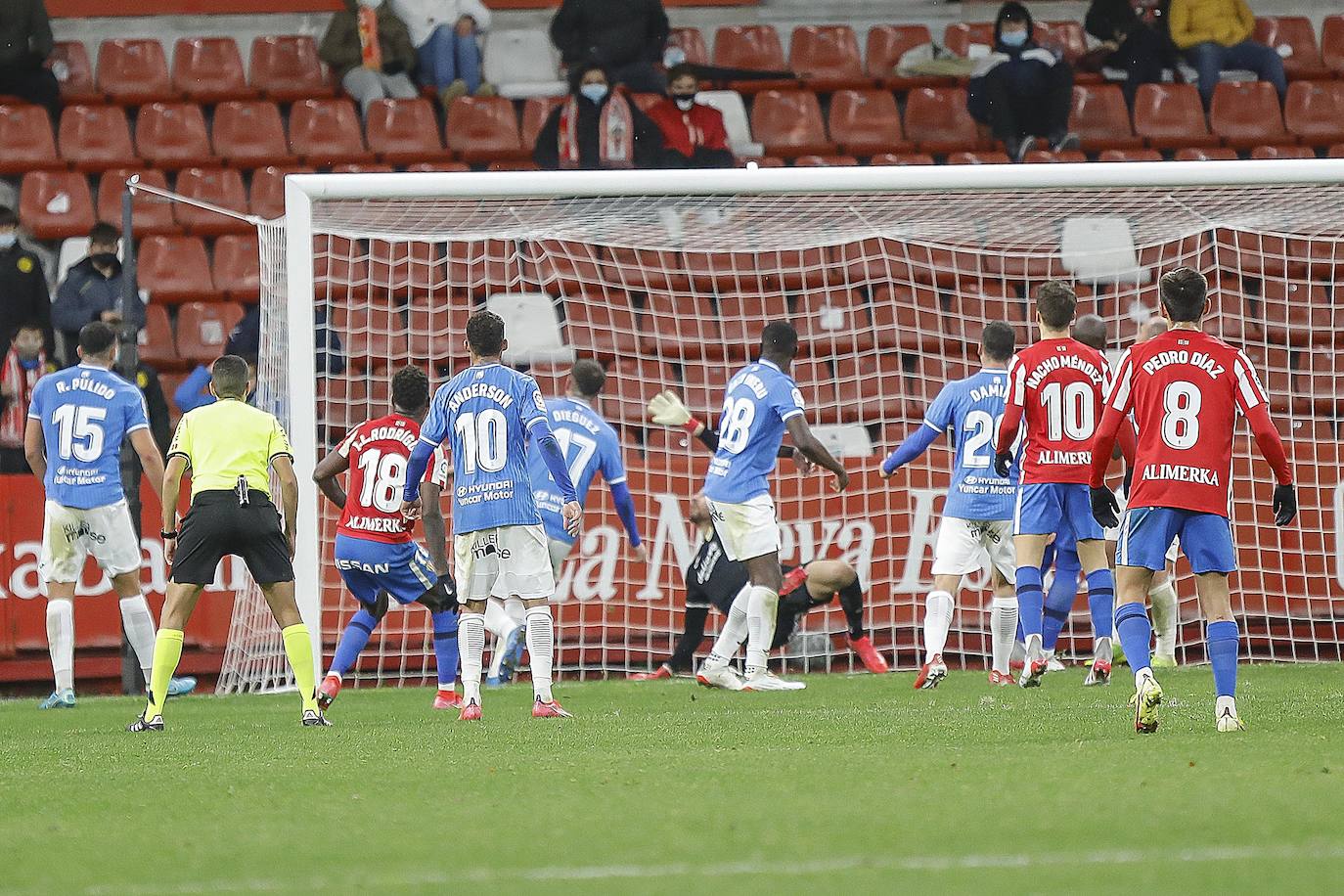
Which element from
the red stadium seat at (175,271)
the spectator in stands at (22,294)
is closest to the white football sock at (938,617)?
the red stadium seat at (175,271)

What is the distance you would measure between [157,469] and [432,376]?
11.3 feet

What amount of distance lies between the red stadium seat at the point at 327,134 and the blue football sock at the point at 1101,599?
8.41m

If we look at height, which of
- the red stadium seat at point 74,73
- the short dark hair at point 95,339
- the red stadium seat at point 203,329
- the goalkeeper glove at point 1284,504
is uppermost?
the red stadium seat at point 74,73

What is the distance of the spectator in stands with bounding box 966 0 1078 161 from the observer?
49.4ft

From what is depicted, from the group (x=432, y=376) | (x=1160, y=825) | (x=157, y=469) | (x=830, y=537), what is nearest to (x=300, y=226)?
(x=157, y=469)

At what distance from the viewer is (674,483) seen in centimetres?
1237

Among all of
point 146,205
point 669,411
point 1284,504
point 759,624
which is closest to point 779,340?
point 669,411

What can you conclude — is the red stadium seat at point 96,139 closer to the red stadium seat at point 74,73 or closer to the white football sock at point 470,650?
the red stadium seat at point 74,73

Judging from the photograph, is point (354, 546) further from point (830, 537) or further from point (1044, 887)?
point (1044, 887)

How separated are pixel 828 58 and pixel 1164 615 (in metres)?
7.57

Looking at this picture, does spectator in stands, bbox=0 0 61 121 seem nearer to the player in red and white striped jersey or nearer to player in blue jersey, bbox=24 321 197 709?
player in blue jersey, bbox=24 321 197 709

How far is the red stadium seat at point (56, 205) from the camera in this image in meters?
15.1

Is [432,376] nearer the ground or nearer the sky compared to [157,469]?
nearer the sky

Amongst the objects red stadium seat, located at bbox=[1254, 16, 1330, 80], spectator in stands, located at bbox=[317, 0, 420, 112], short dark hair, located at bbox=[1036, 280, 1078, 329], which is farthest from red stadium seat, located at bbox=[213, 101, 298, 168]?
red stadium seat, located at bbox=[1254, 16, 1330, 80]
